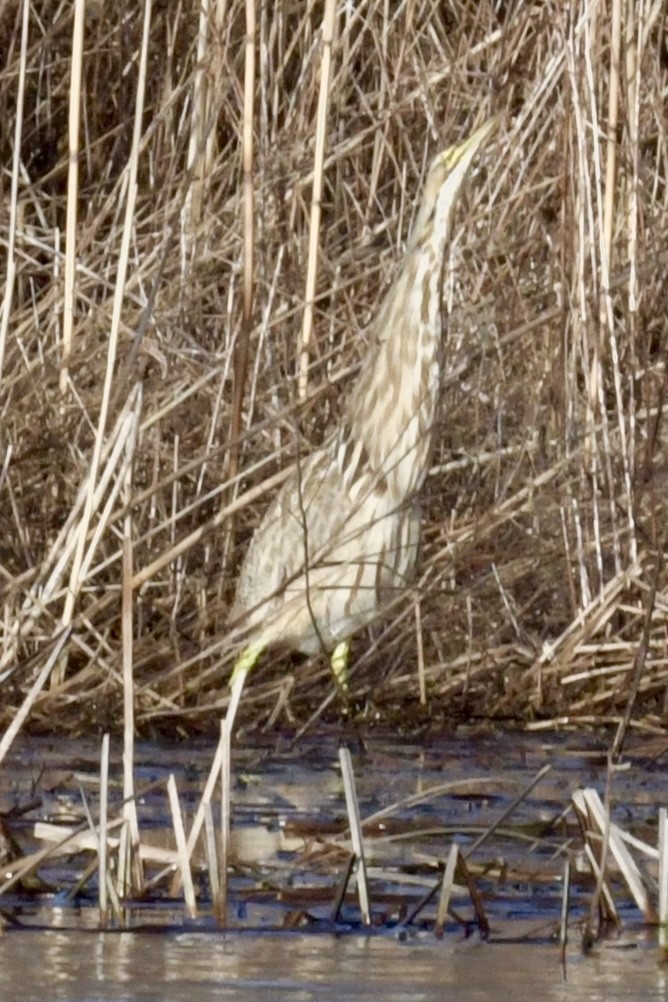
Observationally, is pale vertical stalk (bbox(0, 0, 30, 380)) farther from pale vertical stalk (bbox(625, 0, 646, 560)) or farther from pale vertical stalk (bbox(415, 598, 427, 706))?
pale vertical stalk (bbox(625, 0, 646, 560))

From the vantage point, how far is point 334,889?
2846 mm

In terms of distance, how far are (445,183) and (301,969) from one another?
2.24 meters

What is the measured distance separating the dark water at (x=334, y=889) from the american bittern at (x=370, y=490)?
35cm

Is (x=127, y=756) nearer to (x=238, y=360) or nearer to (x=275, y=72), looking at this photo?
(x=238, y=360)

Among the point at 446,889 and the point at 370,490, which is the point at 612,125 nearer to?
the point at 370,490

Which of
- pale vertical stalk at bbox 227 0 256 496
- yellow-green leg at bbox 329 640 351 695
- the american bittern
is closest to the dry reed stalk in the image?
the american bittern

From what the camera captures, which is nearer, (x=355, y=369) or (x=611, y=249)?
(x=355, y=369)

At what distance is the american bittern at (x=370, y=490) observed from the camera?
435 centimetres

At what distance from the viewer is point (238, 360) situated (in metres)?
4.70

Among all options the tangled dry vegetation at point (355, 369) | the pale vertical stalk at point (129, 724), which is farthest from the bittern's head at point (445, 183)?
the pale vertical stalk at point (129, 724)

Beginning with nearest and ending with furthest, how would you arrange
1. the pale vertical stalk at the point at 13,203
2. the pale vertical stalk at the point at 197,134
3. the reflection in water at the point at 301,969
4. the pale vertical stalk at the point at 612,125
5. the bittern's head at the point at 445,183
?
the reflection in water at the point at 301,969, the pale vertical stalk at the point at 13,203, the bittern's head at the point at 445,183, the pale vertical stalk at the point at 612,125, the pale vertical stalk at the point at 197,134

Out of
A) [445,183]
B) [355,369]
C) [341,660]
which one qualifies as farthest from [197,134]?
[341,660]

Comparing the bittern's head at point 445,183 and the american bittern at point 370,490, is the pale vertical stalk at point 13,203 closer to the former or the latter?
the american bittern at point 370,490

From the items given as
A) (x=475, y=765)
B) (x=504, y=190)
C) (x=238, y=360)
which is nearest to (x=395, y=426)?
(x=238, y=360)
